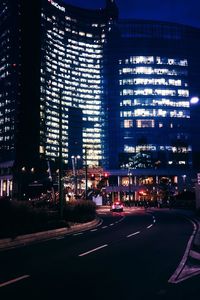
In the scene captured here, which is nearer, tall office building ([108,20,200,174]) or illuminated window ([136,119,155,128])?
tall office building ([108,20,200,174])

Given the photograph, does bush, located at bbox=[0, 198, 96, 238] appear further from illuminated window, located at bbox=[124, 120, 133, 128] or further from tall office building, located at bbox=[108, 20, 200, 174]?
illuminated window, located at bbox=[124, 120, 133, 128]

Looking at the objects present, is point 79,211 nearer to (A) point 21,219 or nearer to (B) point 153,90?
(A) point 21,219

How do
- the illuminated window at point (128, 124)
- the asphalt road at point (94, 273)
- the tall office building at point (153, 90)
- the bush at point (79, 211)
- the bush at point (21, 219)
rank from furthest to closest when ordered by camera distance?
the illuminated window at point (128, 124), the tall office building at point (153, 90), the bush at point (79, 211), the bush at point (21, 219), the asphalt road at point (94, 273)

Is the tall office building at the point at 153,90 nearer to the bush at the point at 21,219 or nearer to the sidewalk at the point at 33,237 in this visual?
the bush at the point at 21,219

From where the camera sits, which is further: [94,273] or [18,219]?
[18,219]

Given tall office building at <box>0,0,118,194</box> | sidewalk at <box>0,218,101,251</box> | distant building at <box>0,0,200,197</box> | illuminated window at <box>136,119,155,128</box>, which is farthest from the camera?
tall office building at <box>0,0,118,194</box>

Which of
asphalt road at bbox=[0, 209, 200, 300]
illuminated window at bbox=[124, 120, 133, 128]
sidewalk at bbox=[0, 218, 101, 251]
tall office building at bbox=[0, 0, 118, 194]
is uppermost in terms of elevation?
tall office building at bbox=[0, 0, 118, 194]

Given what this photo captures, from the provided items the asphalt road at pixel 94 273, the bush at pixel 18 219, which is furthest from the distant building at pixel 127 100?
the asphalt road at pixel 94 273

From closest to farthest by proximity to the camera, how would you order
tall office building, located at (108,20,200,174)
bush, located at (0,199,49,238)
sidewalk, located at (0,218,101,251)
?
sidewalk, located at (0,218,101,251) → bush, located at (0,199,49,238) → tall office building, located at (108,20,200,174)

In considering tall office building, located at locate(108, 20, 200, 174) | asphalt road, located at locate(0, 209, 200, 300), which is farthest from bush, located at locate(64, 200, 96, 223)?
tall office building, located at locate(108, 20, 200, 174)

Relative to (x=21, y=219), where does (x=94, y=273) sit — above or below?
below

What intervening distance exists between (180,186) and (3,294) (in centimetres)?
12871

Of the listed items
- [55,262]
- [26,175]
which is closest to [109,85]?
[26,175]

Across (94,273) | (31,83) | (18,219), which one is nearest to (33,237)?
(18,219)
